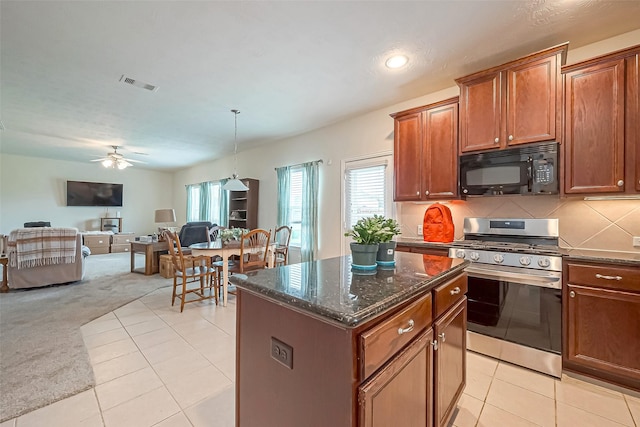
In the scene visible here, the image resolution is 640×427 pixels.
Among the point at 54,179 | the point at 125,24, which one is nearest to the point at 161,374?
the point at 125,24

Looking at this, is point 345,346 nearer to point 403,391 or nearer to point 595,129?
point 403,391

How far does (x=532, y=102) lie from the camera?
7.70 ft

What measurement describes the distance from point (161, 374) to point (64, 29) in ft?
9.57

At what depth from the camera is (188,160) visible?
763cm

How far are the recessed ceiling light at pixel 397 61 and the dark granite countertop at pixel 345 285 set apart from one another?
6.62 feet

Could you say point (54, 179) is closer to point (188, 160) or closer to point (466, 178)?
point (188, 160)

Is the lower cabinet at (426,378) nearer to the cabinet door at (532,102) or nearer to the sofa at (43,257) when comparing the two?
the cabinet door at (532,102)

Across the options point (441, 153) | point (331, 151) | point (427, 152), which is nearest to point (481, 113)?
point (441, 153)

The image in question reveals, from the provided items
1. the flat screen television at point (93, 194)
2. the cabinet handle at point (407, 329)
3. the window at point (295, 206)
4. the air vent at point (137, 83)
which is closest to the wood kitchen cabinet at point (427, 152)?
the cabinet handle at point (407, 329)

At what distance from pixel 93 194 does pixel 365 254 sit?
31.9ft

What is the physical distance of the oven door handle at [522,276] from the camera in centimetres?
Answer: 206

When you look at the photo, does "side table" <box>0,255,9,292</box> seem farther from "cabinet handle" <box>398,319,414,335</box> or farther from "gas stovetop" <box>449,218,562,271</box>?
"gas stovetop" <box>449,218,562,271</box>

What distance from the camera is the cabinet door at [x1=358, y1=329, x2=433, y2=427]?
87cm

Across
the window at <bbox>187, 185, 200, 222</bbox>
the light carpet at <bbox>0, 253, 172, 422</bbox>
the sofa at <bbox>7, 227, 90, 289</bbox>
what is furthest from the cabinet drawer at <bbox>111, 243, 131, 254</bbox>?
the sofa at <bbox>7, 227, 90, 289</bbox>
